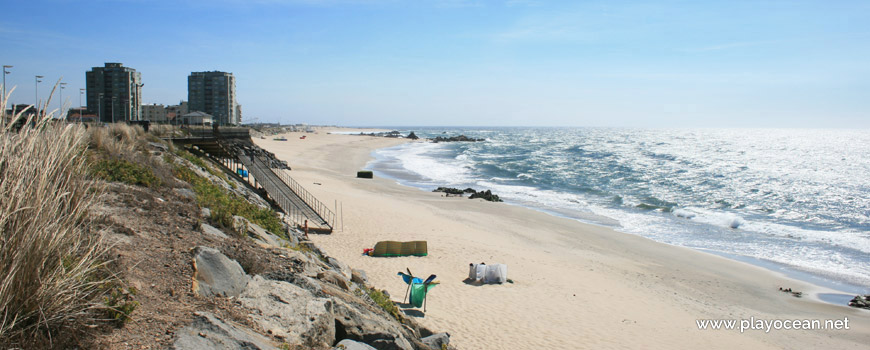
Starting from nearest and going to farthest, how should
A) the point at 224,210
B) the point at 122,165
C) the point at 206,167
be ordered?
the point at 224,210 → the point at 122,165 → the point at 206,167

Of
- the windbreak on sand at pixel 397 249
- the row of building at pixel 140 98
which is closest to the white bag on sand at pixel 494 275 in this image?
the windbreak on sand at pixel 397 249

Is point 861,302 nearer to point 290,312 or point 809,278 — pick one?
point 809,278

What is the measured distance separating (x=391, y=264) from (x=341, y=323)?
30.4ft

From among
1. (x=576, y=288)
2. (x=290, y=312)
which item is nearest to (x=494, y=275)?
(x=576, y=288)

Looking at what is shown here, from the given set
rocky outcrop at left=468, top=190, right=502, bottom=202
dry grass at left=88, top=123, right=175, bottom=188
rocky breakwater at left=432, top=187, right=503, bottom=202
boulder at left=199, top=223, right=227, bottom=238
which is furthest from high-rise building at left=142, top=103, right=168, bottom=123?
boulder at left=199, top=223, right=227, bottom=238

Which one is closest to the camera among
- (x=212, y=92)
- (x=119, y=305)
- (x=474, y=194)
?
(x=119, y=305)

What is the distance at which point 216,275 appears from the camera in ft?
20.0

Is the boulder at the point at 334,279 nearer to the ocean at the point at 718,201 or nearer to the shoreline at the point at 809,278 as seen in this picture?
the shoreline at the point at 809,278

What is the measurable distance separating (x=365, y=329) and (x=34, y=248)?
370cm

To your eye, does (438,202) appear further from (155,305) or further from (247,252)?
(155,305)

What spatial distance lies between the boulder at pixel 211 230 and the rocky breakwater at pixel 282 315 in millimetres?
1173

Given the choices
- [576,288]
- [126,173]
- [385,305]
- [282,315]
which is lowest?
Answer: [576,288]

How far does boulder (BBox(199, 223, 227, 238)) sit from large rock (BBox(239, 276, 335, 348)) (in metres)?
2.25

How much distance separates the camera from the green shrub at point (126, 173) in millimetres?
10219
